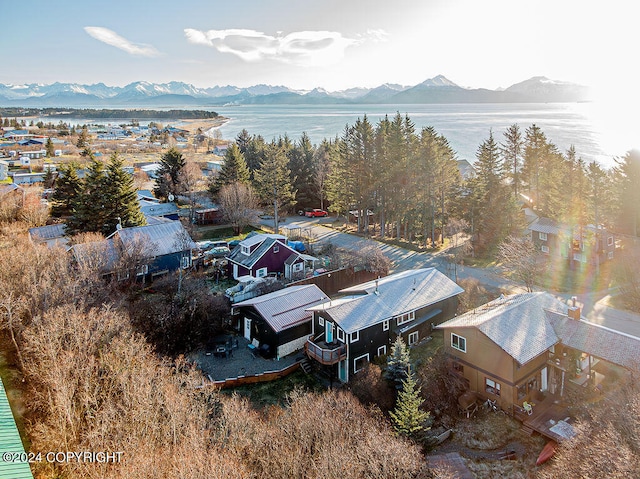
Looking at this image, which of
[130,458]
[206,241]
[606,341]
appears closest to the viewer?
[130,458]

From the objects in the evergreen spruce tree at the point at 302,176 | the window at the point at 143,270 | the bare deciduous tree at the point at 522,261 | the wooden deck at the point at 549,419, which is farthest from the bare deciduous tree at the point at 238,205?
the wooden deck at the point at 549,419

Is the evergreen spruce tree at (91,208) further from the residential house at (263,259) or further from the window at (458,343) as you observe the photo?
the window at (458,343)

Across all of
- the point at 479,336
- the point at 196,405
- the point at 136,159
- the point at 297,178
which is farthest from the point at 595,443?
the point at 136,159

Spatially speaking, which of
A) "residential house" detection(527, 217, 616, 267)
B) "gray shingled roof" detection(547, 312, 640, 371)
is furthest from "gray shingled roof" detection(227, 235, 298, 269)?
"residential house" detection(527, 217, 616, 267)

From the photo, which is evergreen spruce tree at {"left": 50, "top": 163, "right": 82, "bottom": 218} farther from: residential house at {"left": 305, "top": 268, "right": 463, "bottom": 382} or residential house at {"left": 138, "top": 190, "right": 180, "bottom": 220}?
residential house at {"left": 305, "top": 268, "right": 463, "bottom": 382}

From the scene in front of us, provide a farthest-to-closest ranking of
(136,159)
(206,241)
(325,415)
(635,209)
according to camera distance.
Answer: (136,159) < (206,241) < (635,209) < (325,415)

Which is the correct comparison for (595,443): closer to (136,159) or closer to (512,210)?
(512,210)

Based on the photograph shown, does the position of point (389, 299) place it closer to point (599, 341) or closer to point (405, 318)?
point (405, 318)
